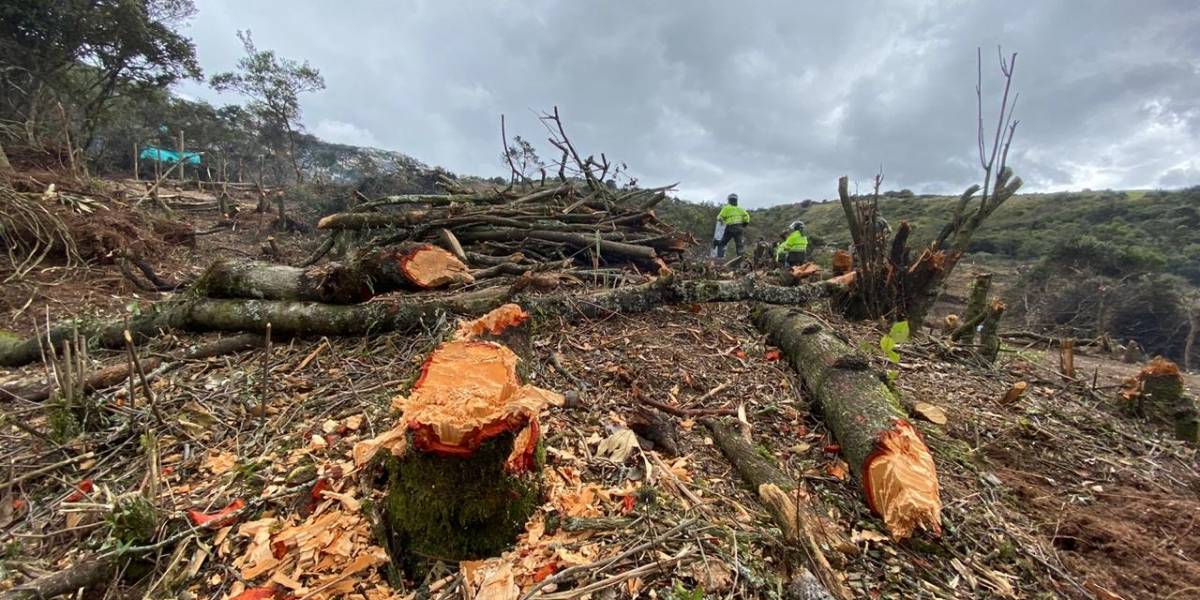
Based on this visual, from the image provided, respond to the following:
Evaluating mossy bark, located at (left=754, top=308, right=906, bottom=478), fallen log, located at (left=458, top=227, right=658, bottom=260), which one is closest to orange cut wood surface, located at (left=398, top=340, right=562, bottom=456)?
mossy bark, located at (left=754, top=308, right=906, bottom=478)

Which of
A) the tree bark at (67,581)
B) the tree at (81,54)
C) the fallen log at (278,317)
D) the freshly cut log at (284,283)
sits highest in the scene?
the tree at (81,54)

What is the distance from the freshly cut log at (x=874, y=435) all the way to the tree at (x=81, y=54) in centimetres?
1629

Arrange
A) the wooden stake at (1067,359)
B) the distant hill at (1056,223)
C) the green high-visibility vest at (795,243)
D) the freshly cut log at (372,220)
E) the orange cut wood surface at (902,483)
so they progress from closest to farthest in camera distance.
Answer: the orange cut wood surface at (902,483) < the wooden stake at (1067,359) < the freshly cut log at (372,220) < the green high-visibility vest at (795,243) < the distant hill at (1056,223)

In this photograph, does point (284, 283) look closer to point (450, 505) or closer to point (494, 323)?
point (494, 323)

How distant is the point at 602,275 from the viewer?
5.38 metres

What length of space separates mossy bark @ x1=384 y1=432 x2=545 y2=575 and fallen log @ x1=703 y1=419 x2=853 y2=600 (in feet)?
3.16

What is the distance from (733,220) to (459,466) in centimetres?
1013

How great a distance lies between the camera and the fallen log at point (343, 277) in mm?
3492

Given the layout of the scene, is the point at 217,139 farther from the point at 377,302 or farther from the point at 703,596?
the point at 703,596

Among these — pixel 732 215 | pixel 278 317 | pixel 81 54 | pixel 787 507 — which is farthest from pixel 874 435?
pixel 81 54

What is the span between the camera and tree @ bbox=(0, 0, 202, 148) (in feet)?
38.7

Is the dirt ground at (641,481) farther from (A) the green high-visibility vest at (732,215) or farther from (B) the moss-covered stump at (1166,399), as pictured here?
(A) the green high-visibility vest at (732,215)

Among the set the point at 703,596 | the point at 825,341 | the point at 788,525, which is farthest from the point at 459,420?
the point at 825,341

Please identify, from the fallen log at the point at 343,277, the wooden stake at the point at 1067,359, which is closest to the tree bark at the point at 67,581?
the fallen log at the point at 343,277
